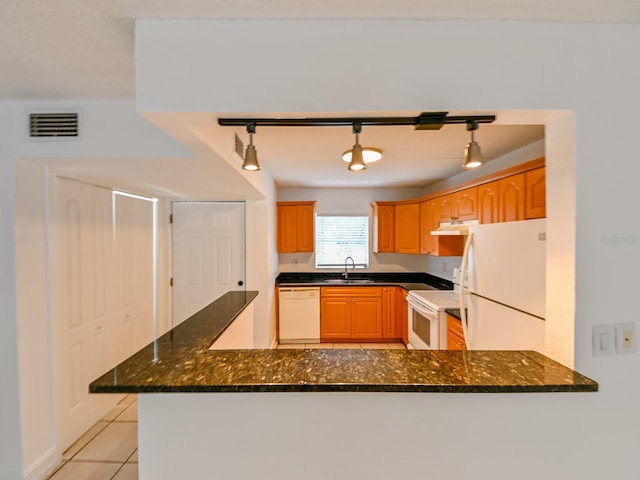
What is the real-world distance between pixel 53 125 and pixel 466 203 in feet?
10.4

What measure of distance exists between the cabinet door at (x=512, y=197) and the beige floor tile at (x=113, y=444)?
3294mm

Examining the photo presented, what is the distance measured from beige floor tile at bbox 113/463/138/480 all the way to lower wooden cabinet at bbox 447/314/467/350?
8.35 feet

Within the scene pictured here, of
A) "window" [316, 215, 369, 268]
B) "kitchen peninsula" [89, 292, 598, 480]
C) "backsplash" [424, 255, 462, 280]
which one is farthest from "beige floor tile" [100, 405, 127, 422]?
→ "backsplash" [424, 255, 462, 280]

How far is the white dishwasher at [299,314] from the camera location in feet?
12.8

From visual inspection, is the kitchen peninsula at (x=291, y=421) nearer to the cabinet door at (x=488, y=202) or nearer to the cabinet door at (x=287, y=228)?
the cabinet door at (x=488, y=202)

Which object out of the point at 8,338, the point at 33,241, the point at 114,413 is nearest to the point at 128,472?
the point at 114,413

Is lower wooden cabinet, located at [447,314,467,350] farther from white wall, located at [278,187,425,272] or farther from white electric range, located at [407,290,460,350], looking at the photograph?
white wall, located at [278,187,425,272]

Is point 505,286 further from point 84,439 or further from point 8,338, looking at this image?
point 84,439

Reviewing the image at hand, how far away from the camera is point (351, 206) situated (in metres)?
4.52

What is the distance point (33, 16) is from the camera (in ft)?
3.29

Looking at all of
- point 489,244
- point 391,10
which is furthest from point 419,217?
point 391,10

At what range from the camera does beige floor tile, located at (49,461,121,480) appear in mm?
1814

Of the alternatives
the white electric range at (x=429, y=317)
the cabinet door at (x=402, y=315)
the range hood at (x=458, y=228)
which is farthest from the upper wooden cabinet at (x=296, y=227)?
the range hood at (x=458, y=228)

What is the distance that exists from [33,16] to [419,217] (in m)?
3.77
